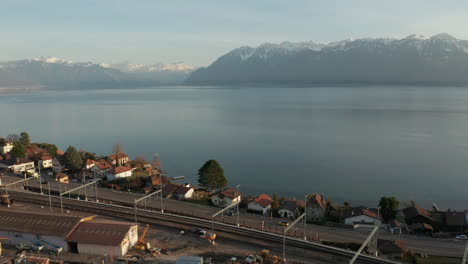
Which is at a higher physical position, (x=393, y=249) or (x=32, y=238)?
(x=32, y=238)

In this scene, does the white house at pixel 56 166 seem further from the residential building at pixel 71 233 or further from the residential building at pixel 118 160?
the residential building at pixel 71 233

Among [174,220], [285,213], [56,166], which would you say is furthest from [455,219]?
[56,166]

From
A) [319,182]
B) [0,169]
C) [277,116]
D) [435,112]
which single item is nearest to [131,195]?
[0,169]

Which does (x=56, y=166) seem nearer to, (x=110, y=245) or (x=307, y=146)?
(x=110, y=245)

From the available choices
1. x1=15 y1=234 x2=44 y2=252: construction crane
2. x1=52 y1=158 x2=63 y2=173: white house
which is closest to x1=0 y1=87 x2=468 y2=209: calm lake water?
x1=52 y1=158 x2=63 y2=173: white house

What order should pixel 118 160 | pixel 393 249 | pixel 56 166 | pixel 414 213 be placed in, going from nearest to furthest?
pixel 393 249
pixel 414 213
pixel 56 166
pixel 118 160

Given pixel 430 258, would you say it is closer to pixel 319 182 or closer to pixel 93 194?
pixel 319 182
